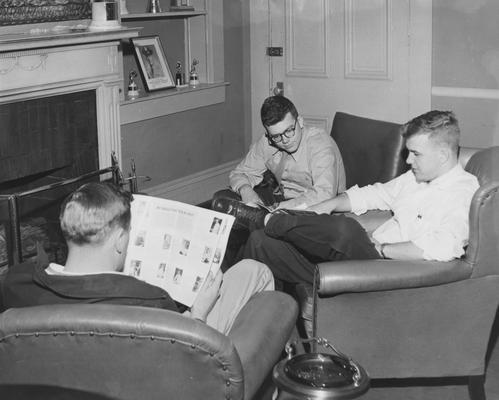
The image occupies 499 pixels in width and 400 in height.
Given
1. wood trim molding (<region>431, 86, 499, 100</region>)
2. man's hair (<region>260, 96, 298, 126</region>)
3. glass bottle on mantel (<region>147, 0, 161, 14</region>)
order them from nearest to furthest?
man's hair (<region>260, 96, 298, 126</region>)
wood trim molding (<region>431, 86, 499, 100</region>)
glass bottle on mantel (<region>147, 0, 161, 14</region>)

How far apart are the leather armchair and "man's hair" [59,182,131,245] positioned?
31cm

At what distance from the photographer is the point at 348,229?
2885 mm

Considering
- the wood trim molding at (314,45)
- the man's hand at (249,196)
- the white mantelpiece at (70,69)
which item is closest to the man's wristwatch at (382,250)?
the man's hand at (249,196)

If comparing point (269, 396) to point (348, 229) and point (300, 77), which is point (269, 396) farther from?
point (300, 77)

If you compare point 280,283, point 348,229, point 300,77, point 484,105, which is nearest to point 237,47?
point 300,77

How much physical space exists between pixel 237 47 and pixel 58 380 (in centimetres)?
431

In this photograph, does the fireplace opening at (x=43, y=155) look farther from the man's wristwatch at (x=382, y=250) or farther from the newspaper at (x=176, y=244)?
the man's wristwatch at (x=382, y=250)

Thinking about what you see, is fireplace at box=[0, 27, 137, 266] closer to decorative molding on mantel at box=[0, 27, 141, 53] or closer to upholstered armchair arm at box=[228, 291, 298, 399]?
decorative molding on mantel at box=[0, 27, 141, 53]

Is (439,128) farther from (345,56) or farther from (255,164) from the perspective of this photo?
(345,56)

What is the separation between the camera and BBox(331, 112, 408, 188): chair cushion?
3.85 m

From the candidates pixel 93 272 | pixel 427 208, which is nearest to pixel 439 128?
pixel 427 208

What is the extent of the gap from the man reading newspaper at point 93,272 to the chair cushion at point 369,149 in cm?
172

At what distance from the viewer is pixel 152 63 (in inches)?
210

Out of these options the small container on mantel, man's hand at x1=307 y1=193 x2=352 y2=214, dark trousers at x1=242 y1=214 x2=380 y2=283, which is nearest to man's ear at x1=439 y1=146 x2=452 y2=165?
dark trousers at x1=242 y1=214 x2=380 y2=283
